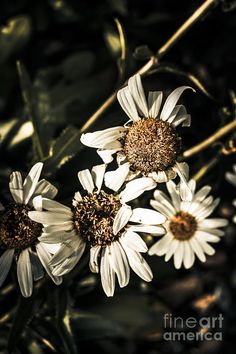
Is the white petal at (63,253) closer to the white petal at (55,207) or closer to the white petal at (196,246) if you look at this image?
the white petal at (55,207)

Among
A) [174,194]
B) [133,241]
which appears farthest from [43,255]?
[174,194]

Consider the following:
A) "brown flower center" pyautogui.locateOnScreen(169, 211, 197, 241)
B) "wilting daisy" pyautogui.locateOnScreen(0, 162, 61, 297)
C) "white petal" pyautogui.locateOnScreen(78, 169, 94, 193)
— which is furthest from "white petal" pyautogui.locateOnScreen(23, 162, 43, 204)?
"brown flower center" pyautogui.locateOnScreen(169, 211, 197, 241)

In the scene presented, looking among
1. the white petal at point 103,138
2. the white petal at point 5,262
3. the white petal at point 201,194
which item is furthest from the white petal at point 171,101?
the white petal at point 5,262

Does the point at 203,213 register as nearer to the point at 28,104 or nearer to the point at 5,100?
the point at 28,104

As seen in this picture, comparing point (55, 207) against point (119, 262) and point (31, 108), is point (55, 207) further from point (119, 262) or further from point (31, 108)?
point (31, 108)

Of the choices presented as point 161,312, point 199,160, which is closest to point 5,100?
point 199,160
